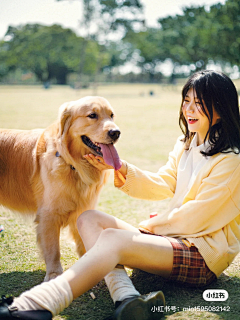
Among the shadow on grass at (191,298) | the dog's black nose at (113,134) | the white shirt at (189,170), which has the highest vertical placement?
the dog's black nose at (113,134)

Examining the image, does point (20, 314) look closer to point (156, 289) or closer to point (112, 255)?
point (112, 255)

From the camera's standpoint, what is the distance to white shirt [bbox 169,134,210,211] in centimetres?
262

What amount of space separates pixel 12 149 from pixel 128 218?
1821 millimetres

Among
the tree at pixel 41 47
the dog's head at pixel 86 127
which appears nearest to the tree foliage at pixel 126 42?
the tree at pixel 41 47

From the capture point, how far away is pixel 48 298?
1.92 m

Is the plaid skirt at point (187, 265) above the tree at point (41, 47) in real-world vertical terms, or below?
below

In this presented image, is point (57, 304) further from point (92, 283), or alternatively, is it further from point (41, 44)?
point (41, 44)

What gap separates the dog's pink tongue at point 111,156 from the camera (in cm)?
281

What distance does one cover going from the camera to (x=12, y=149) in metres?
3.38

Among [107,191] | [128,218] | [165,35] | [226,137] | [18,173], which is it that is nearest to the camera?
[226,137]

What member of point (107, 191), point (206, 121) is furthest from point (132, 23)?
point (206, 121)

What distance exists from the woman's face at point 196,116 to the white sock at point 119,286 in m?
1.20

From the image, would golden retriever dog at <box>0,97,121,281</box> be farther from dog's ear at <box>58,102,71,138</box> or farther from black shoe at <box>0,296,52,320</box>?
black shoe at <box>0,296,52,320</box>

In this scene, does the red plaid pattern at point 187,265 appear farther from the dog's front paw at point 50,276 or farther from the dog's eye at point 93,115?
the dog's eye at point 93,115
